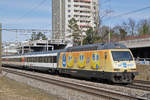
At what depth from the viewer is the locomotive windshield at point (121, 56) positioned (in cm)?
1688

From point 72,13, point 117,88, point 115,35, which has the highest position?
point 72,13

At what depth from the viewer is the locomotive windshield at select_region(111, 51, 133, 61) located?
16.9 m

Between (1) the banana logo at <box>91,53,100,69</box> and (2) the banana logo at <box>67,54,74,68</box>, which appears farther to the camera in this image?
(2) the banana logo at <box>67,54,74,68</box>

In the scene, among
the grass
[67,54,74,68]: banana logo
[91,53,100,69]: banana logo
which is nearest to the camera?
the grass

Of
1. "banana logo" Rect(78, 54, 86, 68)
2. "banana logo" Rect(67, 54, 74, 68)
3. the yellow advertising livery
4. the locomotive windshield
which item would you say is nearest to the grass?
the yellow advertising livery

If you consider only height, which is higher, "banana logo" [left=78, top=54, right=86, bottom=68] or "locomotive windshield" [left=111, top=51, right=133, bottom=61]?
"locomotive windshield" [left=111, top=51, right=133, bottom=61]

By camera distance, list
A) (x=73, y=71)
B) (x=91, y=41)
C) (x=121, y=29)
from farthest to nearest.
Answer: (x=121, y=29)
(x=91, y=41)
(x=73, y=71)

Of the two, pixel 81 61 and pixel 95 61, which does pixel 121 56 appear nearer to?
pixel 95 61

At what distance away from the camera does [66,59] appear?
23.4 metres

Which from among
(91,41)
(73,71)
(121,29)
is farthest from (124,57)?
(121,29)

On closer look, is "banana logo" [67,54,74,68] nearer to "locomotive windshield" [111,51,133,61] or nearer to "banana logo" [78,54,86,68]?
"banana logo" [78,54,86,68]

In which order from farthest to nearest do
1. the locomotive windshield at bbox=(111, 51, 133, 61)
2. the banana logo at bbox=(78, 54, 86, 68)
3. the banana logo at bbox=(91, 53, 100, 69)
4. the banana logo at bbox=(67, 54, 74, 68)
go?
the banana logo at bbox=(67, 54, 74, 68) → the banana logo at bbox=(78, 54, 86, 68) → the banana logo at bbox=(91, 53, 100, 69) → the locomotive windshield at bbox=(111, 51, 133, 61)

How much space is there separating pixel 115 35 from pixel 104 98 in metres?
58.5

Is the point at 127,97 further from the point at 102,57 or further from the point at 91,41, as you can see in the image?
the point at 91,41
